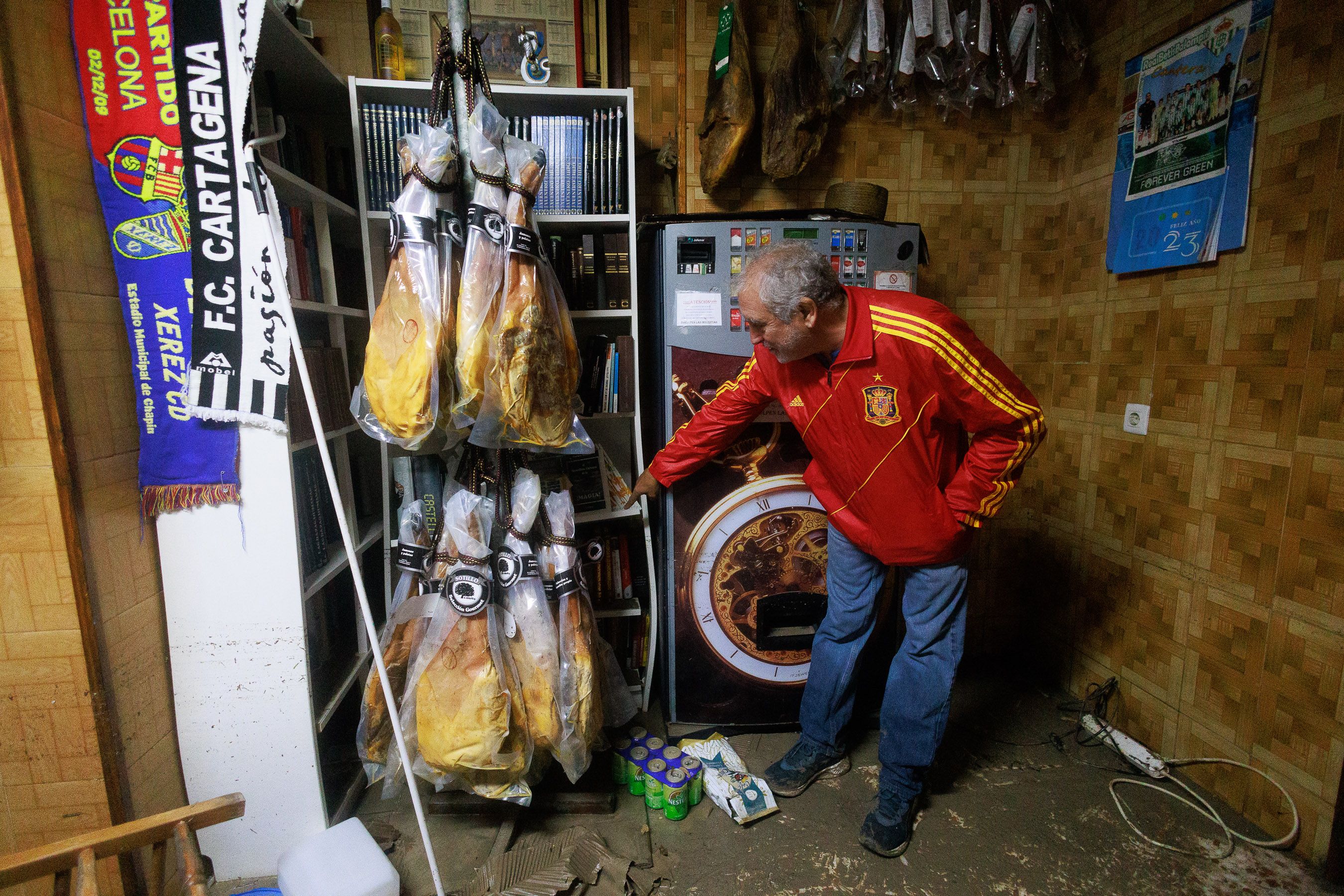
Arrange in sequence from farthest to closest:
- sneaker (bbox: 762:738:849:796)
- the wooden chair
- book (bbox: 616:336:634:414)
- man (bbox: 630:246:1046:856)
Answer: book (bbox: 616:336:634:414)
sneaker (bbox: 762:738:849:796)
man (bbox: 630:246:1046:856)
the wooden chair

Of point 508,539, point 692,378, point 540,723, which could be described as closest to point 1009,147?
point 692,378

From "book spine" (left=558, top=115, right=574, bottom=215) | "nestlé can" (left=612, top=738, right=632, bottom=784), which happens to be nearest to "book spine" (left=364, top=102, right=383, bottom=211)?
"book spine" (left=558, top=115, right=574, bottom=215)

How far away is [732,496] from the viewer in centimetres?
176

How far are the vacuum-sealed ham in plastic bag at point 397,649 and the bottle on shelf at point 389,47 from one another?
1.22 metres

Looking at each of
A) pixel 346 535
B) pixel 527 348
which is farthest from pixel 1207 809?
pixel 346 535

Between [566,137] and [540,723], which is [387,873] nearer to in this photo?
[540,723]

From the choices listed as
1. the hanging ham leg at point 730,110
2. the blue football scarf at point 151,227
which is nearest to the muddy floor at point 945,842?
the blue football scarf at point 151,227

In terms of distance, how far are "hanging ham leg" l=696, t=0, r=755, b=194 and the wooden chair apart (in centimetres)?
198

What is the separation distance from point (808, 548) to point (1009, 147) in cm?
162

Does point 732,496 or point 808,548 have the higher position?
point 732,496

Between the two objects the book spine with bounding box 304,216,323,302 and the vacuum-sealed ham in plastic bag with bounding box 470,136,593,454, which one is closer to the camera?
the vacuum-sealed ham in plastic bag with bounding box 470,136,593,454

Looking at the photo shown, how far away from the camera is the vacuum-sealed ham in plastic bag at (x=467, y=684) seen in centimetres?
133

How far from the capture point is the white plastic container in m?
1.28

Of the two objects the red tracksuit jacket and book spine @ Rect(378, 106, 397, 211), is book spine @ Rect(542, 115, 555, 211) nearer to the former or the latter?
book spine @ Rect(378, 106, 397, 211)
